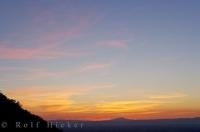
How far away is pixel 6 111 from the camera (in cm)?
11269

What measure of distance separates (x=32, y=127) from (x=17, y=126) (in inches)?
437

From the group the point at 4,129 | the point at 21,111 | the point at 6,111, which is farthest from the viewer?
the point at 21,111

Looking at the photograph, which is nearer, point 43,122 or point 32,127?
point 32,127

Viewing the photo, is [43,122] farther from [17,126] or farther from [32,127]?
[17,126]

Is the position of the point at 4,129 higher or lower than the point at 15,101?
lower

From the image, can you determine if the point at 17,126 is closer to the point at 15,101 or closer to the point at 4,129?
the point at 4,129

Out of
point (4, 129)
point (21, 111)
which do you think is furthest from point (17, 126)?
point (21, 111)

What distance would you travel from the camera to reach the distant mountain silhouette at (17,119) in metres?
102

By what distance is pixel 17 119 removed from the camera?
112 m

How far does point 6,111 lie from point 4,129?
16.5 m

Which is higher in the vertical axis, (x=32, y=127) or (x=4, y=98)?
(x=4, y=98)

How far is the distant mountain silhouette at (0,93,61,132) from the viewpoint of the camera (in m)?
102

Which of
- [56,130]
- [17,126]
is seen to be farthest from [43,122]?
[17,126]

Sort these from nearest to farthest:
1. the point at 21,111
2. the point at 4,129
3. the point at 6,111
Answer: the point at 4,129
the point at 6,111
the point at 21,111
